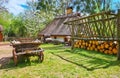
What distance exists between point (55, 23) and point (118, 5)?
11329mm

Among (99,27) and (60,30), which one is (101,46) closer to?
(99,27)

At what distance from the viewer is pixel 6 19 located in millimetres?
40844

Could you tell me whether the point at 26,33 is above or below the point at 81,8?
below

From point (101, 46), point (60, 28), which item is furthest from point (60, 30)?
point (101, 46)

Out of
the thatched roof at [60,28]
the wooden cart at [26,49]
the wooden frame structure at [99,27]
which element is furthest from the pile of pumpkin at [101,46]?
the thatched roof at [60,28]

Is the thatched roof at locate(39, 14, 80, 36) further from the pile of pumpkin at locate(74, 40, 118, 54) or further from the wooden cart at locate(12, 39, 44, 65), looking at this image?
the wooden cart at locate(12, 39, 44, 65)

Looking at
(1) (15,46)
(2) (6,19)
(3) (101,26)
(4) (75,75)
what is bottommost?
(4) (75,75)

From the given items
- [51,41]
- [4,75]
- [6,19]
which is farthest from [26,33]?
[4,75]

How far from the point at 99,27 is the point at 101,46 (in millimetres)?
1208

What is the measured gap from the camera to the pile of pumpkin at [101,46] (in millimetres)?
9074

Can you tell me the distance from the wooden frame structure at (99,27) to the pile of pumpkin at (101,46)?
2.09 ft

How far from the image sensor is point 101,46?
995 centimetres

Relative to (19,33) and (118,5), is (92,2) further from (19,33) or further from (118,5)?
(19,33)

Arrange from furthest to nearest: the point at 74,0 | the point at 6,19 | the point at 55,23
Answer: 1. the point at 6,19
2. the point at 74,0
3. the point at 55,23
